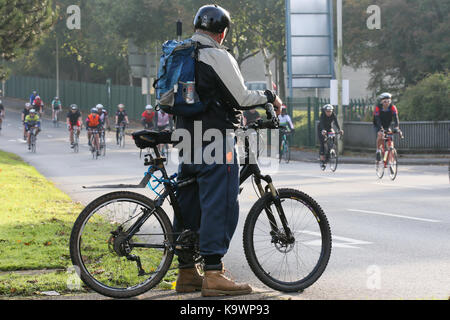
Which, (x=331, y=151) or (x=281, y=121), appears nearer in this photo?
(x=331, y=151)

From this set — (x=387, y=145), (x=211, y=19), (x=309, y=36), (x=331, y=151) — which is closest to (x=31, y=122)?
(x=309, y=36)

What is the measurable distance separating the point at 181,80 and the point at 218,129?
1.36ft

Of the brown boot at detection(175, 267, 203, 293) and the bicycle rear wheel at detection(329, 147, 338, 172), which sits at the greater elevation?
the bicycle rear wheel at detection(329, 147, 338, 172)

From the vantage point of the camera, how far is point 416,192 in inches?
645

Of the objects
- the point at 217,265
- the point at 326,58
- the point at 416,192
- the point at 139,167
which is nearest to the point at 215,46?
the point at 217,265

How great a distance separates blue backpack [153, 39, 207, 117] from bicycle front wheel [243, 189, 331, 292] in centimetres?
87

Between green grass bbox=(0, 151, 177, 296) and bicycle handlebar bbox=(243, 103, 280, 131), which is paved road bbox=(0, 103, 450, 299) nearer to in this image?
green grass bbox=(0, 151, 177, 296)

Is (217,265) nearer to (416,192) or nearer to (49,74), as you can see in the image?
(416,192)

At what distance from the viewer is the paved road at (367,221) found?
699 cm

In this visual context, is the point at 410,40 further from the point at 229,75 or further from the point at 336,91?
the point at 229,75

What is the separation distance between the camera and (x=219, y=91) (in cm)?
604

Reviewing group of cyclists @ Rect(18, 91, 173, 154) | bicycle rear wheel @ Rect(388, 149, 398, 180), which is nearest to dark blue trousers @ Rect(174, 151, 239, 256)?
bicycle rear wheel @ Rect(388, 149, 398, 180)

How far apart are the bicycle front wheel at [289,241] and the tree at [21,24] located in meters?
18.8

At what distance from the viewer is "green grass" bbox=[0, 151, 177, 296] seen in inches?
257
